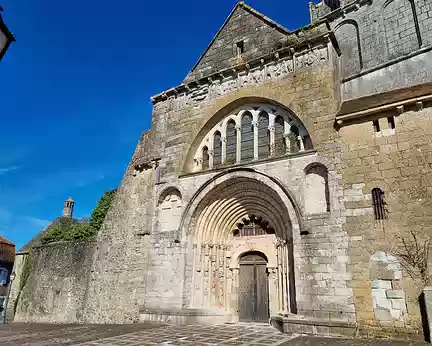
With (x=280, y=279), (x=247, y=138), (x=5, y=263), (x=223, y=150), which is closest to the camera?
(x=280, y=279)

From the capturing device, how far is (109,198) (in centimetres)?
1558

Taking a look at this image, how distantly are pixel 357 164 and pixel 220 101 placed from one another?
5.00 meters

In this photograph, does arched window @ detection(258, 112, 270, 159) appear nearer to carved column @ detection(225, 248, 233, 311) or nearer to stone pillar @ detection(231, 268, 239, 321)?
carved column @ detection(225, 248, 233, 311)

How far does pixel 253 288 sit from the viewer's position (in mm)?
10469

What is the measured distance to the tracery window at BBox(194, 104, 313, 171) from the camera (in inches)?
396

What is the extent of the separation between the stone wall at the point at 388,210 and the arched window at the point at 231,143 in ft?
12.0

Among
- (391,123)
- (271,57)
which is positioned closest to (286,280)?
(391,123)

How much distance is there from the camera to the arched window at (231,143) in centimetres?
1113

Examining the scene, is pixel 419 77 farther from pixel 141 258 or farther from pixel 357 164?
pixel 141 258

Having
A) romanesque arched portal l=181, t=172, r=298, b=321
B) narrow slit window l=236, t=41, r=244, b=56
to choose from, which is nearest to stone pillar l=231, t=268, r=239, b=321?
romanesque arched portal l=181, t=172, r=298, b=321

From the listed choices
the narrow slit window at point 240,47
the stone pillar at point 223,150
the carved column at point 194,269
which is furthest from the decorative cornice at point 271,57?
the carved column at point 194,269

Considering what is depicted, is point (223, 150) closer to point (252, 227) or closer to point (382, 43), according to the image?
point (252, 227)

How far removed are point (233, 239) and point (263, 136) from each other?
343 centimetres

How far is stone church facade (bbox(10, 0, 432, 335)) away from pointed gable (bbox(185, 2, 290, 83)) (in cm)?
5
